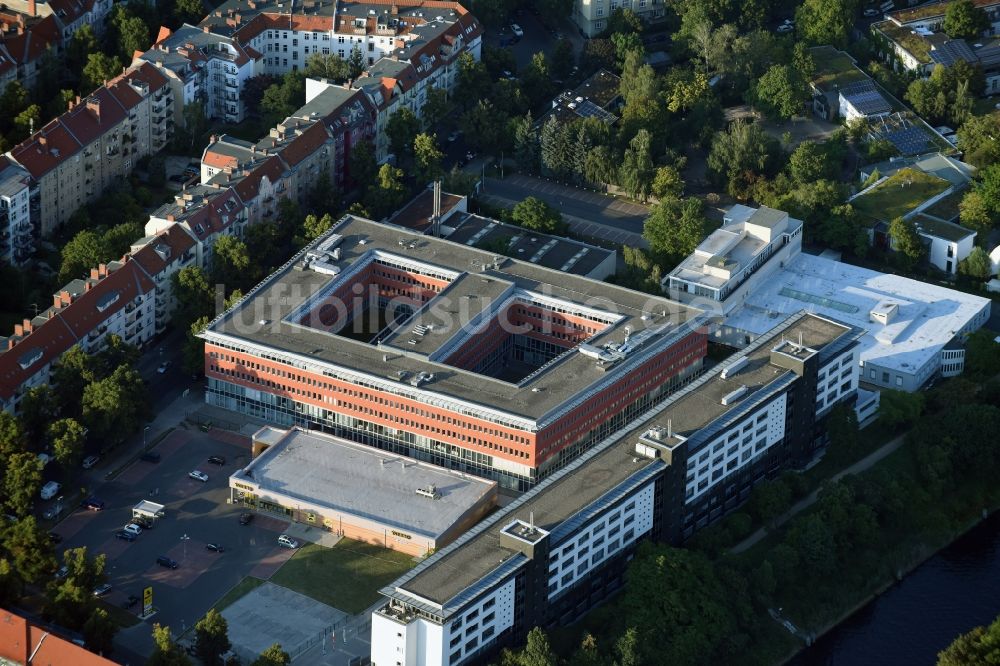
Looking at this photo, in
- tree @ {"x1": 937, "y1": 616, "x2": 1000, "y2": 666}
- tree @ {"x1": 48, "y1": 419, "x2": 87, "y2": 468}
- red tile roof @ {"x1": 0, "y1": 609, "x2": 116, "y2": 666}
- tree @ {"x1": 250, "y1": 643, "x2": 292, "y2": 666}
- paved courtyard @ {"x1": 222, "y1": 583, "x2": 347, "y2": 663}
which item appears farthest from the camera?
tree @ {"x1": 48, "y1": 419, "x2": 87, "y2": 468}

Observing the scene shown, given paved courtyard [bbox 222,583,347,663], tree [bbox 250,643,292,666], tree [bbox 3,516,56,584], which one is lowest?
paved courtyard [bbox 222,583,347,663]

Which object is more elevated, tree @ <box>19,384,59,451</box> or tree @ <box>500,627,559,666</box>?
tree @ <box>19,384,59,451</box>

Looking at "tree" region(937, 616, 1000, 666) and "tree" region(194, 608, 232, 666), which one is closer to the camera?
"tree" region(194, 608, 232, 666)

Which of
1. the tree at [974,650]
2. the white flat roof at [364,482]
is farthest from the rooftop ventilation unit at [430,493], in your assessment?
the tree at [974,650]

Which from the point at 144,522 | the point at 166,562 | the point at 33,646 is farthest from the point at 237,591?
the point at 33,646

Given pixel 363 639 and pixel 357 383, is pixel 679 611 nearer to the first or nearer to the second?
pixel 363 639

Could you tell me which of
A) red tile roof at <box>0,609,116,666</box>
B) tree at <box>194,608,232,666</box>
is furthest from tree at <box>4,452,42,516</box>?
tree at <box>194,608,232,666</box>

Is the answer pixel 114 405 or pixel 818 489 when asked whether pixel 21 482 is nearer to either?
pixel 114 405

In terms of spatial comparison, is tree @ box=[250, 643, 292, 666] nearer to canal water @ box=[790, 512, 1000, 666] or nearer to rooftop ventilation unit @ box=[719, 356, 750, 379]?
canal water @ box=[790, 512, 1000, 666]
